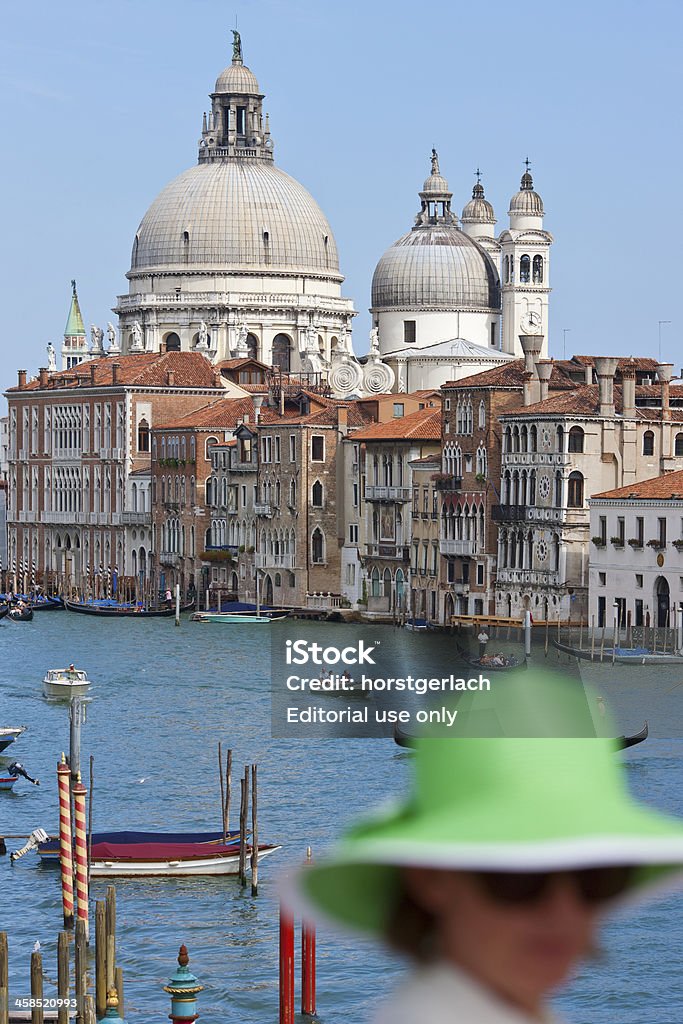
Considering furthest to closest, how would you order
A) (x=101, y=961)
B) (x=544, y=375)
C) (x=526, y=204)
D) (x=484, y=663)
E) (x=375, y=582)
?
(x=526, y=204) → (x=375, y=582) → (x=544, y=375) → (x=484, y=663) → (x=101, y=961)

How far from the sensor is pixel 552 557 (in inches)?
1580

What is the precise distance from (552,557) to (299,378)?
24.1m

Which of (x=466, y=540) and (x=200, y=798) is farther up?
(x=466, y=540)

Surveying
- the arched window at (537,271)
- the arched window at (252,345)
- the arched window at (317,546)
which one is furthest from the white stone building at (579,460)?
the arched window at (252,345)

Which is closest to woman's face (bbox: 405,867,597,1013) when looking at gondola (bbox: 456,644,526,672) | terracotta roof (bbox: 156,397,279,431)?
gondola (bbox: 456,644,526,672)

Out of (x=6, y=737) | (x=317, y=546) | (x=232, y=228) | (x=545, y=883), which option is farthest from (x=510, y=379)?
(x=545, y=883)

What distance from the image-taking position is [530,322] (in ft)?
213

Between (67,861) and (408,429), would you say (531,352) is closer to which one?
(408,429)

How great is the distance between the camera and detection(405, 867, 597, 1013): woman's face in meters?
1.43

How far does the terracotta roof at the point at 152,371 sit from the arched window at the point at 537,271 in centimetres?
996

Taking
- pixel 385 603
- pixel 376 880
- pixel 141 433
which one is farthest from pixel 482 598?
pixel 376 880

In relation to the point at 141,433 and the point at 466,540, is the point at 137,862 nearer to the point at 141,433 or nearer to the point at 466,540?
the point at 466,540

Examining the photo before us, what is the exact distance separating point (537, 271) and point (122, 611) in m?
19.9

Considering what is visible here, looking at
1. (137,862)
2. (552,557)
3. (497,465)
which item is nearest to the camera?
(137,862)
